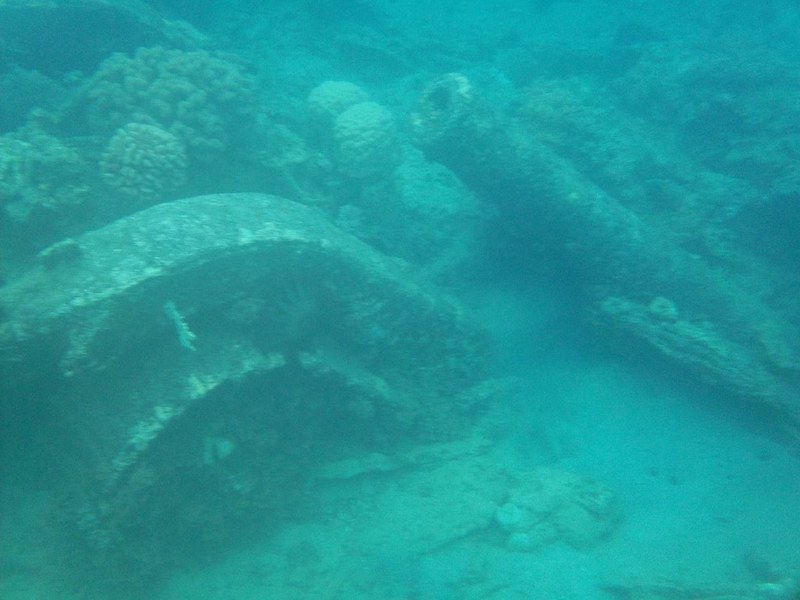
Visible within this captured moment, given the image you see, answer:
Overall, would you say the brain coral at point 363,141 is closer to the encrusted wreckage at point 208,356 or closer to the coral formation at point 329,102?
the coral formation at point 329,102

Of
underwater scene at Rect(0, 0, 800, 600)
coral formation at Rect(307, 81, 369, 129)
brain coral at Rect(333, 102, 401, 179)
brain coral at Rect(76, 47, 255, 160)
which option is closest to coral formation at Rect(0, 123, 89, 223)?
underwater scene at Rect(0, 0, 800, 600)

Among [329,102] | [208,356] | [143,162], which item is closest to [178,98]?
[143,162]

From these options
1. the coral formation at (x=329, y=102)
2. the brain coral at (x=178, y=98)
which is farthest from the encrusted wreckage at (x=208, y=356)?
the coral formation at (x=329, y=102)

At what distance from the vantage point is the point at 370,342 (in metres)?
5.40

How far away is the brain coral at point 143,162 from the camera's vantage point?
16.6 feet

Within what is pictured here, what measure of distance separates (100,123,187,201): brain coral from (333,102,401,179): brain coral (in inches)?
94.1

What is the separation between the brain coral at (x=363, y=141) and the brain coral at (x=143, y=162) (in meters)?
2.39

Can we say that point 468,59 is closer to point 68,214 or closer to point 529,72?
point 529,72

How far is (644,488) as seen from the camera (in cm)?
588

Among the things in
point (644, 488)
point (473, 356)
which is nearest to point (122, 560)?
point (473, 356)

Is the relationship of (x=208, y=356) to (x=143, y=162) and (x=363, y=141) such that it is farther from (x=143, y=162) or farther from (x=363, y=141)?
(x=363, y=141)

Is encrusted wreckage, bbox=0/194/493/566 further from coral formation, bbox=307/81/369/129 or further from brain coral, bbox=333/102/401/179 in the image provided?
coral formation, bbox=307/81/369/129

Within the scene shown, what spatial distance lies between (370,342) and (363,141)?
3.21 meters

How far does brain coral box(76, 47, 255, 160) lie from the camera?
574 centimetres
